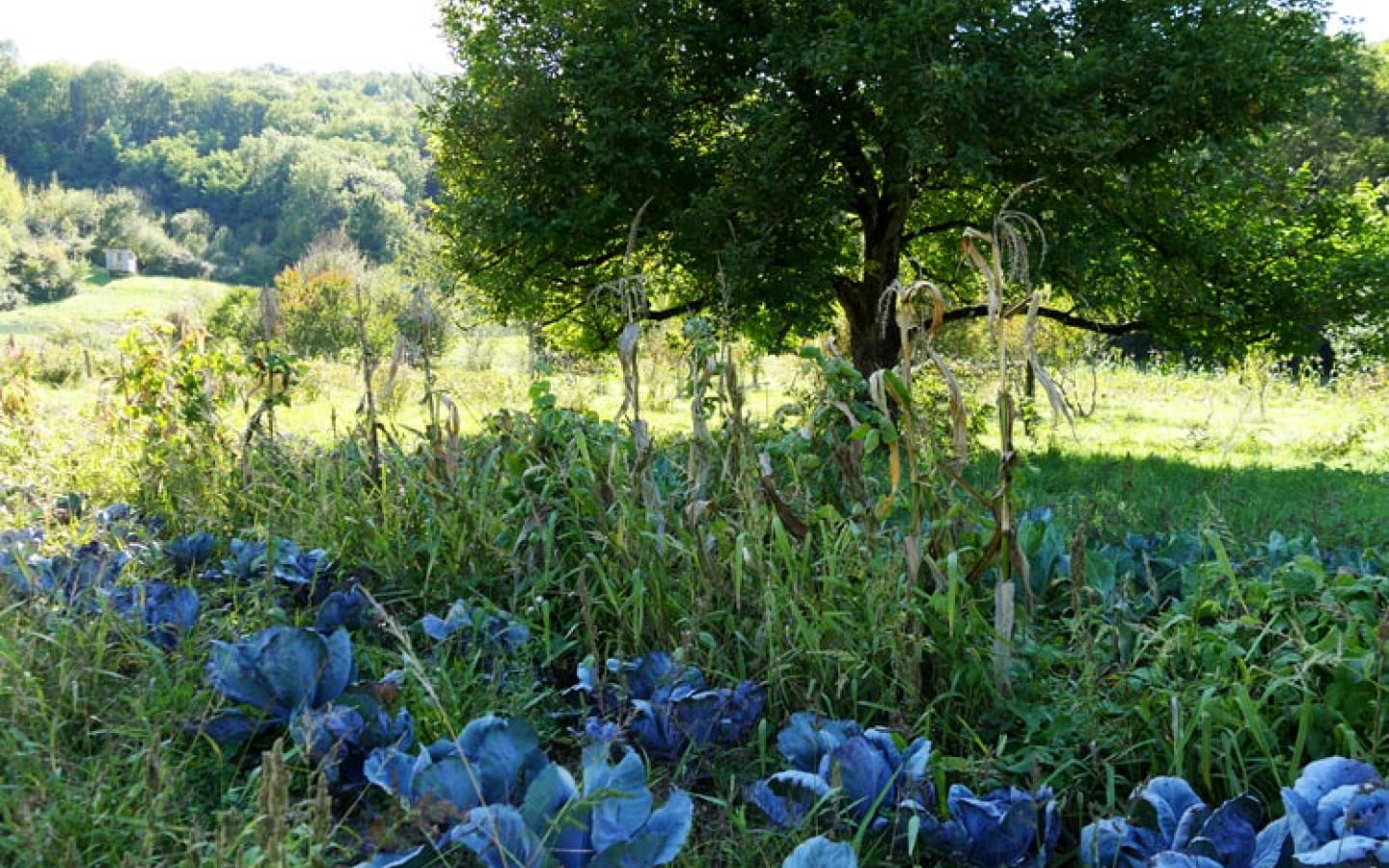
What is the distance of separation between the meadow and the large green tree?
12.7 ft

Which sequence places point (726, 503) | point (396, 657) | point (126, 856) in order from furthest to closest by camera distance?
point (726, 503) < point (396, 657) < point (126, 856)

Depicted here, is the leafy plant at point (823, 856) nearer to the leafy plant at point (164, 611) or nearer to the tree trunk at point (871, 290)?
the leafy plant at point (164, 611)

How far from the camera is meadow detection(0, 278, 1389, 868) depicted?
68.5 inches

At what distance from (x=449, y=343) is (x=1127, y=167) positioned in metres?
12.7

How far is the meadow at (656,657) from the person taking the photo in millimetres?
1740

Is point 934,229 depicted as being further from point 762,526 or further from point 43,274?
point 43,274

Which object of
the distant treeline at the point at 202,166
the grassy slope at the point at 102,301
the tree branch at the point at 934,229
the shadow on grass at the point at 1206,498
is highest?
the distant treeline at the point at 202,166

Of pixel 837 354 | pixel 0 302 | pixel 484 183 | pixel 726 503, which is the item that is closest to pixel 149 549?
pixel 726 503

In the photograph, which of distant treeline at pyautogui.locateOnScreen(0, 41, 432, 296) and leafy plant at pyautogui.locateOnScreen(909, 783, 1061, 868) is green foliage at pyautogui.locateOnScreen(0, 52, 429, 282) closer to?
distant treeline at pyautogui.locateOnScreen(0, 41, 432, 296)

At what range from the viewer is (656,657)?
2234mm

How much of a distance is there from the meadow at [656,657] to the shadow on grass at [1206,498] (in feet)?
0.96

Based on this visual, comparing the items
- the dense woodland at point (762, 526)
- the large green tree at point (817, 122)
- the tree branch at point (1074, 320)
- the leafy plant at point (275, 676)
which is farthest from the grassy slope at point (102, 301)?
the leafy plant at point (275, 676)

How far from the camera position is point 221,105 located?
221 ft

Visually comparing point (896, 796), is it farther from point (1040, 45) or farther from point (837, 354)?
point (1040, 45)
